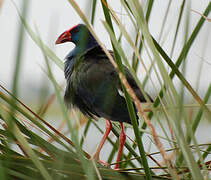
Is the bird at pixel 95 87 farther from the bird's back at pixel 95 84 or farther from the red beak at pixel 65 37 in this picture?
the red beak at pixel 65 37

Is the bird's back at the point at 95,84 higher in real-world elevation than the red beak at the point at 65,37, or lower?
lower

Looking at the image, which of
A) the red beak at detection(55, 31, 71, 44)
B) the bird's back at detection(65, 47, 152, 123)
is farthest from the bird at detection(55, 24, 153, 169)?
the red beak at detection(55, 31, 71, 44)

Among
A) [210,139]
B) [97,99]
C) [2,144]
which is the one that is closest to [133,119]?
[2,144]

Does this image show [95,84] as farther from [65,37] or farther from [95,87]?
[65,37]

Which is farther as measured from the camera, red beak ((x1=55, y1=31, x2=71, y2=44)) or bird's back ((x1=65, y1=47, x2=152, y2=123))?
red beak ((x1=55, y1=31, x2=71, y2=44))

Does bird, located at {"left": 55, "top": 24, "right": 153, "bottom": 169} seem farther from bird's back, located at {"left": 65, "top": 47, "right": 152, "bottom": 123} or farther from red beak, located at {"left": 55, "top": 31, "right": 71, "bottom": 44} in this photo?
red beak, located at {"left": 55, "top": 31, "right": 71, "bottom": 44}

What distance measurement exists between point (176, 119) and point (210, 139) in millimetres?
509

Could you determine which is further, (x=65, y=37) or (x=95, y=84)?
(x=65, y=37)

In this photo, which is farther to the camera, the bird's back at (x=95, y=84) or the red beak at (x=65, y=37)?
the red beak at (x=65, y=37)

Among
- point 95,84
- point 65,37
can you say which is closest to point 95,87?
point 95,84

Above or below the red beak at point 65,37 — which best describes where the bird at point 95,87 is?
below

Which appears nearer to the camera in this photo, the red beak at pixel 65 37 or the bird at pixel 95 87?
the bird at pixel 95 87

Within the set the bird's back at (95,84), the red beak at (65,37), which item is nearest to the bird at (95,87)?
the bird's back at (95,84)

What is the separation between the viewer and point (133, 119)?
27.1 inches
